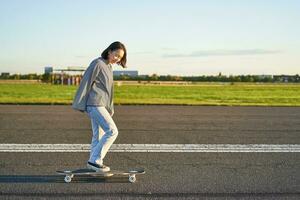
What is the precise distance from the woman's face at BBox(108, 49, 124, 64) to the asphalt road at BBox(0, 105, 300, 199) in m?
1.70

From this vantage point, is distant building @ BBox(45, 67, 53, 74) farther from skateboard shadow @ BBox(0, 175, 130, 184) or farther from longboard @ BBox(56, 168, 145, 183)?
longboard @ BBox(56, 168, 145, 183)

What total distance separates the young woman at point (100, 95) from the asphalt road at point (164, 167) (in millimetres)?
454

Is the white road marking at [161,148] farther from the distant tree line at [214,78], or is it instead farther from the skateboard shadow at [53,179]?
the distant tree line at [214,78]

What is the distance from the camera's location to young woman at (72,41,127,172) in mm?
6043

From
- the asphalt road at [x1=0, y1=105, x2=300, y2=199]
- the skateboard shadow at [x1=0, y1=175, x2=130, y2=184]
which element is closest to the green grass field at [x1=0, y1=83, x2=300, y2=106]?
the asphalt road at [x1=0, y1=105, x2=300, y2=199]

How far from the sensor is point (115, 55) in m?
6.16

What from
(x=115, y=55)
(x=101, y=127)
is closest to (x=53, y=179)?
(x=101, y=127)

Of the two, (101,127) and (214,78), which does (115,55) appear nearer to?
(101,127)

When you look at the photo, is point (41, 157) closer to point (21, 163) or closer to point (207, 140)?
point (21, 163)

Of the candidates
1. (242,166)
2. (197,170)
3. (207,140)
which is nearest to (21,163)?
(197,170)

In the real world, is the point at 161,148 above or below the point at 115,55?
below

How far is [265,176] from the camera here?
6.44 meters

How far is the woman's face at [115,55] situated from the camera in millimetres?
6148

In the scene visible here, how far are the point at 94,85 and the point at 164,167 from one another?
1887 mm
